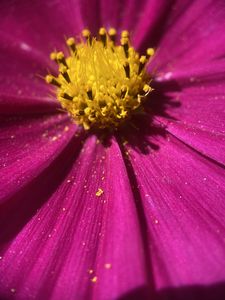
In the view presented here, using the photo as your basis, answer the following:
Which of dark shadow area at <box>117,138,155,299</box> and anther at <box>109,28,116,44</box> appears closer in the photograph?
dark shadow area at <box>117,138,155,299</box>

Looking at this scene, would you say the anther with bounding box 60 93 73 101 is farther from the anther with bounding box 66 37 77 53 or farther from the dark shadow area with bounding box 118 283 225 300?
the dark shadow area with bounding box 118 283 225 300

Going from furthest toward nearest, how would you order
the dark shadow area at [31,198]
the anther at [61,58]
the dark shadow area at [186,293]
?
the anther at [61,58], the dark shadow area at [31,198], the dark shadow area at [186,293]

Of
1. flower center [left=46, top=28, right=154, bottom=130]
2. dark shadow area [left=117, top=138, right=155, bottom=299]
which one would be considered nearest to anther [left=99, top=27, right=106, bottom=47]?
flower center [left=46, top=28, right=154, bottom=130]

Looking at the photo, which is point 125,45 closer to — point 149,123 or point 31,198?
point 149,123

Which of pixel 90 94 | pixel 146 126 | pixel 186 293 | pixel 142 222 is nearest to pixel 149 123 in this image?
pixel 146 126

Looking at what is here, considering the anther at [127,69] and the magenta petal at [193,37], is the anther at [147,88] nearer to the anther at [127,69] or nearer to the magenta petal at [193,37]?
the anther at [127,69]

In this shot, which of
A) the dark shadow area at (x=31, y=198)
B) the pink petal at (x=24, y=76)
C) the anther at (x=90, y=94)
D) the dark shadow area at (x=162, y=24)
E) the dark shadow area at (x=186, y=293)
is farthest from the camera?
the dark shadow area at (x=162, y=24)

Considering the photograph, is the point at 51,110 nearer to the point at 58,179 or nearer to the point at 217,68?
the point at 58,179

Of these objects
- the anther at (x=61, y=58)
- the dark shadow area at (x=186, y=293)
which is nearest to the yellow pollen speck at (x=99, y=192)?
the dark shadow area at (x=186, y=293)
